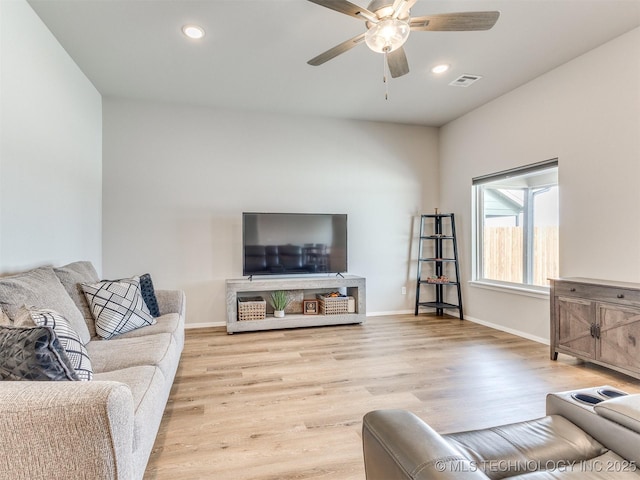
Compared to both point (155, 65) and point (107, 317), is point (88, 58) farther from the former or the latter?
point (107, 317)

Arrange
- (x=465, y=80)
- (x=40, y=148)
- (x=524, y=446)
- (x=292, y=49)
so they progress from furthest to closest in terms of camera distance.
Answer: (x=465, y=80) < (x=292, y=49) < (x=40, y=148) < (x=524, y=446)

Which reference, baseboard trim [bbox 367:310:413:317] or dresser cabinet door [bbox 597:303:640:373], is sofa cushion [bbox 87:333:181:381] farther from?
dresser cabinet door [bbox 597:303:640:373]

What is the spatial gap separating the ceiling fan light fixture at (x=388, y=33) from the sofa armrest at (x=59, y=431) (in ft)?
7.33

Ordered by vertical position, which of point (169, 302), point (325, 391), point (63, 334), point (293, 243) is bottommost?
point (325, 391)

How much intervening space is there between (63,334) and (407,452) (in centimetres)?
154

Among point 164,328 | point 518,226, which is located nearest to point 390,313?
point 518,226

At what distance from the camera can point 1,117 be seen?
2.15 m

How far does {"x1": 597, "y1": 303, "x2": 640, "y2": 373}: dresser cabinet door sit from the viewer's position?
2559 mm

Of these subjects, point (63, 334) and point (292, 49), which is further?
point (292, 49)

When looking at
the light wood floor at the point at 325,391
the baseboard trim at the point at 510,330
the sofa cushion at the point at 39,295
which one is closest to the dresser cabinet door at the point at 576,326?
the light wood floor at the point at 325,391

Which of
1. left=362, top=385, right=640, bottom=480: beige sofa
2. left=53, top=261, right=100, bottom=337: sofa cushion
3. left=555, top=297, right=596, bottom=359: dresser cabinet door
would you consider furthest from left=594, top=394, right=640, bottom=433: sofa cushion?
left=53, top=261, right=100, bottom=337: sofa cushion

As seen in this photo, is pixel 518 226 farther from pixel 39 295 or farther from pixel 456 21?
pixel 39 295

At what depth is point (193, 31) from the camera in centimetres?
279

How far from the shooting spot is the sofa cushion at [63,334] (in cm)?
144
